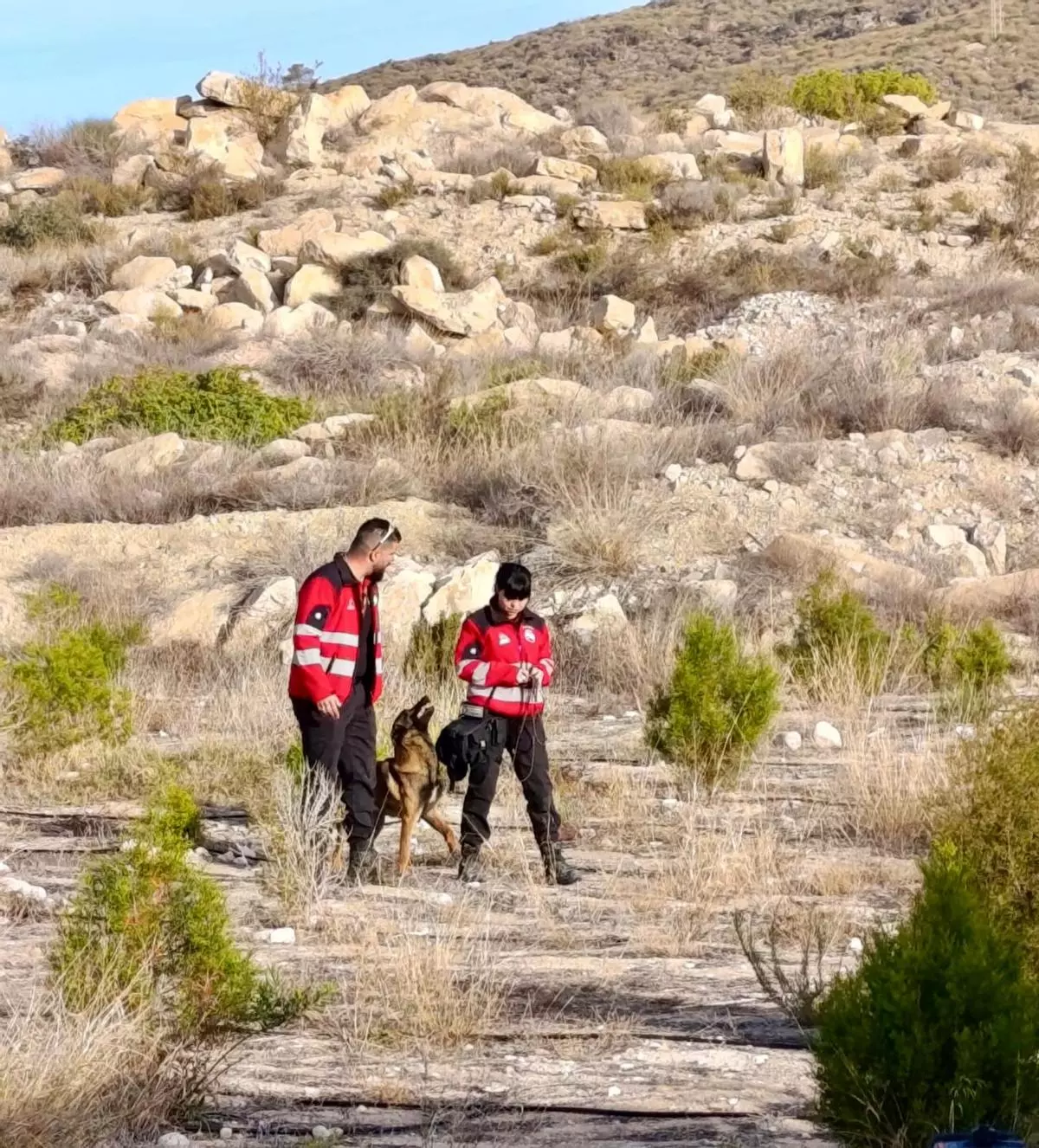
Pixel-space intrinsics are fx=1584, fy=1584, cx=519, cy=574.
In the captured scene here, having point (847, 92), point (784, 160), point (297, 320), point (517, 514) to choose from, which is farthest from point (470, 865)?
point (847, 92)

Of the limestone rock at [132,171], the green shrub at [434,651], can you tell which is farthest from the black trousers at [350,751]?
the limestone rock at [132,171]

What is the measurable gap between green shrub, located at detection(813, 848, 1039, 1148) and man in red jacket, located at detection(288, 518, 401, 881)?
3562 millimetres

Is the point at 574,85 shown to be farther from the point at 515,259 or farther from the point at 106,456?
the point at 106,456

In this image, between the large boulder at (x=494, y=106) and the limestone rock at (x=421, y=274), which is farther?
the large boulder at (x=494, y=106)

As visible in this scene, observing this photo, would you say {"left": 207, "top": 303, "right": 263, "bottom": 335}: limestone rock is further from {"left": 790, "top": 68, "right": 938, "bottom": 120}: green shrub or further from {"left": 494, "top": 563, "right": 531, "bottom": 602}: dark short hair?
{"left": 494, "top": 563, "right": 531, "bottom": 602}: dark short hair

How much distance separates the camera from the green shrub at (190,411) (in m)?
17.4

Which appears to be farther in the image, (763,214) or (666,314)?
(763,214)

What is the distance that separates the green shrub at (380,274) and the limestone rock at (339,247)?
144 mm

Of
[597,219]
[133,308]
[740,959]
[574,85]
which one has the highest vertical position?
[574,85]

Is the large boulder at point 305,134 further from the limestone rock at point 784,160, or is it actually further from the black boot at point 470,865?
the black boot at point 470,865

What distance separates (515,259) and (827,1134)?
870 inches

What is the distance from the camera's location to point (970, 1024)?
3527 millimetres

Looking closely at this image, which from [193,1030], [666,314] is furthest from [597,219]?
[193,1030]

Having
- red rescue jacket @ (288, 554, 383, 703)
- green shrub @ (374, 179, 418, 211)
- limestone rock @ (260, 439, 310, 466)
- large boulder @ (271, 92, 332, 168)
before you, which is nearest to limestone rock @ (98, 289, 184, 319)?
green shrub @ (374, 179, 418, 211)
